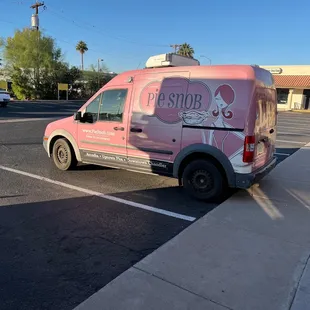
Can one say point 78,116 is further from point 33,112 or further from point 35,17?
point 35,17

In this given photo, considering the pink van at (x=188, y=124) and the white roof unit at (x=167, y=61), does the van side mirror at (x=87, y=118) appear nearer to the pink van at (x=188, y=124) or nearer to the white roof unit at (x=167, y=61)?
the pink van at (x=188, y=124)

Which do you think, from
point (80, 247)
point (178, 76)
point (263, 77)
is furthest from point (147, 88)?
point (80, 247)

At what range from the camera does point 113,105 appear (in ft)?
20.2

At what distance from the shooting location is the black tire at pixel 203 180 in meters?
5.22

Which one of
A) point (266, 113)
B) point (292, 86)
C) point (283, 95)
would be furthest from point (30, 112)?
point (283, 95)

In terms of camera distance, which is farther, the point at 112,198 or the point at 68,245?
the point at 112,198

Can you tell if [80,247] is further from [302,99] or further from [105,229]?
[302,99]

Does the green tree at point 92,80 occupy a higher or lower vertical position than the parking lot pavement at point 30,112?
higher

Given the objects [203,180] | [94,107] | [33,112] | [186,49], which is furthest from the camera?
[186,49]

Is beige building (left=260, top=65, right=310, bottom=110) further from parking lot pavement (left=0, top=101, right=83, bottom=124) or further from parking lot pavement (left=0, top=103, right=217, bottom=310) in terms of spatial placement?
parking lot pavement (left=0, top=103, right=217, bottom=310)

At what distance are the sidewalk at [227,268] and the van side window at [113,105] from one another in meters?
2.65

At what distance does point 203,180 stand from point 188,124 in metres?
0.99

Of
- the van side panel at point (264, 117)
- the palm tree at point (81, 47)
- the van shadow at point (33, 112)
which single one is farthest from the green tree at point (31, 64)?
the van side panel at point (264, 117)

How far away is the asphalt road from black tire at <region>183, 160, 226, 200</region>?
7.0 inches
